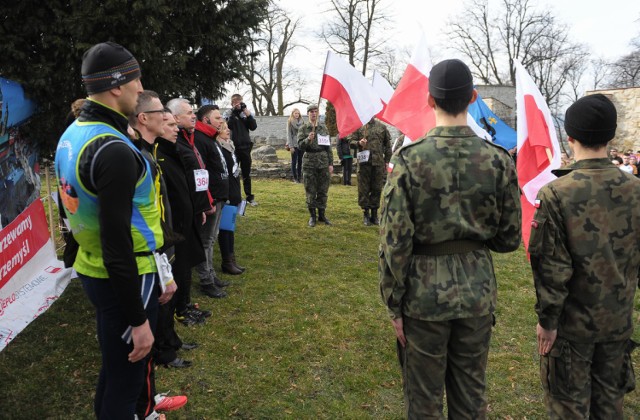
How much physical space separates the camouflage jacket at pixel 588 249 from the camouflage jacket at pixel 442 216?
267mm

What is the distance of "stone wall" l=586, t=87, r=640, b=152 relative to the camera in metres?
20.5

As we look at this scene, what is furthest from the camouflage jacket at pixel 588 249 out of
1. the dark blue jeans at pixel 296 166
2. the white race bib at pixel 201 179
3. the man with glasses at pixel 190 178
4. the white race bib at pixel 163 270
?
the dark blue jeans at pixel 296 166

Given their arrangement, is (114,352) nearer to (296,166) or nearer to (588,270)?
(588,270)

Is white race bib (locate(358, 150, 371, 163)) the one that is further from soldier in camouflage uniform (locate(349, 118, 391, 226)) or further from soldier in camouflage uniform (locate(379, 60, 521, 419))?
soldier in camouflage uniform (locate(379, 60, 521, 419))

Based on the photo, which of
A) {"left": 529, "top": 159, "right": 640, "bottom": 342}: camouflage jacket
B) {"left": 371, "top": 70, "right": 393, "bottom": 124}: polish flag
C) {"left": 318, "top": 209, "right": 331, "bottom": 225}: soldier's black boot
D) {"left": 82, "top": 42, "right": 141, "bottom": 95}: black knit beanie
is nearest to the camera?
{"left": 82, "top": 42, "right": 141, "bottom": 95}: black knit beanie

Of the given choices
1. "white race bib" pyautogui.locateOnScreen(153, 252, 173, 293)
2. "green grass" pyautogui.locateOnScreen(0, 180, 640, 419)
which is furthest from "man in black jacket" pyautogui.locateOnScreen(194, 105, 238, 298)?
"white race bib" pyautogui.locateOnScreen(153, 252, 173, 293)

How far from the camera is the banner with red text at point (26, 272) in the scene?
335 cm

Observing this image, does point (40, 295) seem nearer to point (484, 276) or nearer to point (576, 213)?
point (484, 276)

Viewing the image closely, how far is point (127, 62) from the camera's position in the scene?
6.64 feet

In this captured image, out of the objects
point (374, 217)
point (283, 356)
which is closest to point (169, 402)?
point (283, 356)

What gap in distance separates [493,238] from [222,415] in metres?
2.03

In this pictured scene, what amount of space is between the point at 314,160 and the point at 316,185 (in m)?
0.43

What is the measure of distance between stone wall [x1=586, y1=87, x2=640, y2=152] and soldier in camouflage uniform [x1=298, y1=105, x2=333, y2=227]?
17.3m

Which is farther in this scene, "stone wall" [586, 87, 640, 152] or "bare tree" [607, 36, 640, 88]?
"bare tree" [607, 36, 640, 88]
